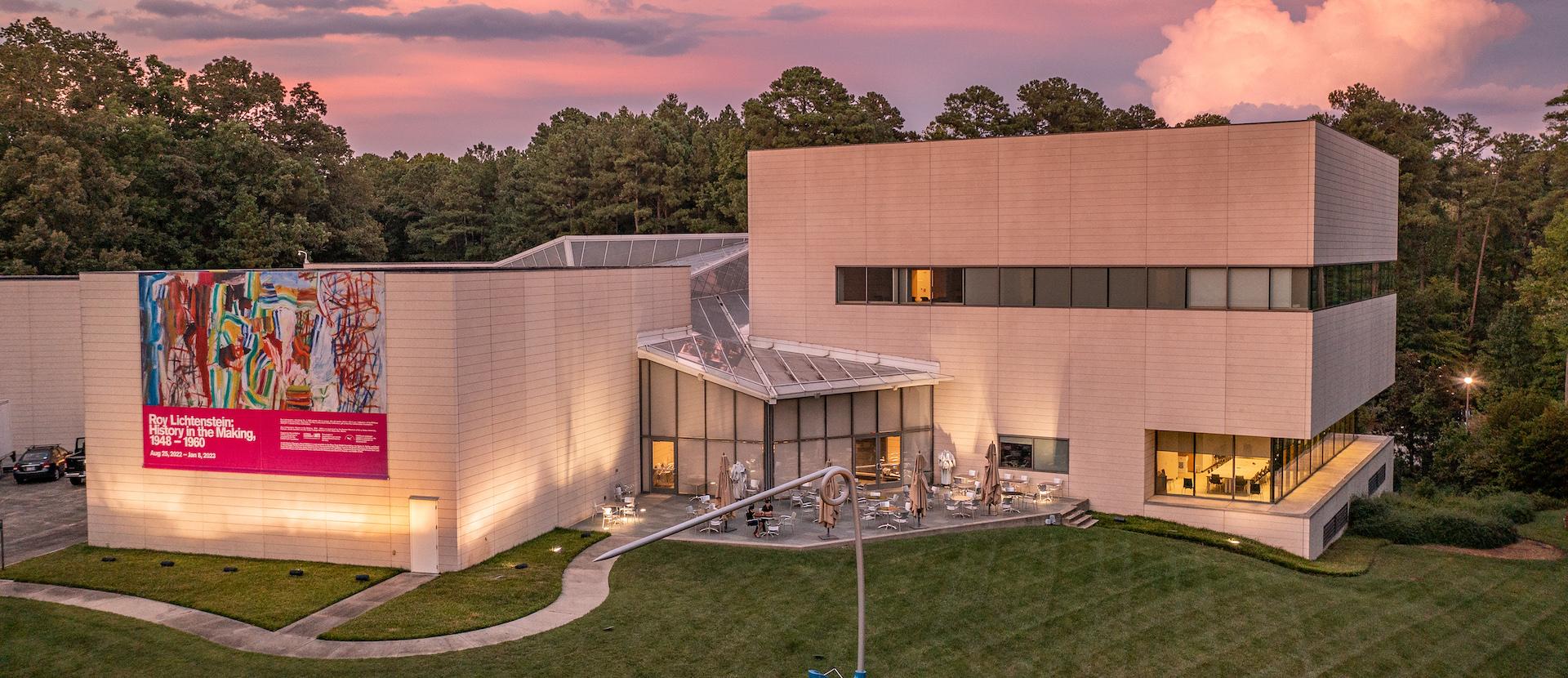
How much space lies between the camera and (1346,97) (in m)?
77.1

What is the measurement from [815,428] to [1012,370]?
6.41m

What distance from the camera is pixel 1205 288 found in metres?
31.0

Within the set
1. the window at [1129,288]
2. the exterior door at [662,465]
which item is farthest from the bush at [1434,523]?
the exterior door at [662,465]

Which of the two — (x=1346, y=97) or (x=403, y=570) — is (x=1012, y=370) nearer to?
(x=403, y=570)

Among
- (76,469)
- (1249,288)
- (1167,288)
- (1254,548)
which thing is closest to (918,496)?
(1254,548)

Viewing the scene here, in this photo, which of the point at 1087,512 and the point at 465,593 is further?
the point at 1087,512

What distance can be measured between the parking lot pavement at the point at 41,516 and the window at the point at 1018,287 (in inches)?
1024

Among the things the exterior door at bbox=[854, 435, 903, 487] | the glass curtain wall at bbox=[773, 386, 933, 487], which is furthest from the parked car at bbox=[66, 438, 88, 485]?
the exterior door at bbox=[854, 435, 903, 487]

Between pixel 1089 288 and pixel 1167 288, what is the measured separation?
86.4 inches

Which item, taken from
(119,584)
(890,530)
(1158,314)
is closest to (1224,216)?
(1158,314)

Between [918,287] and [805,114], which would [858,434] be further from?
[805,114]

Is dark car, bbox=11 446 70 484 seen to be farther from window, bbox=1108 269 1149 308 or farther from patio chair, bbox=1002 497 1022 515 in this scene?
window, bbox=1108 269 1149 308

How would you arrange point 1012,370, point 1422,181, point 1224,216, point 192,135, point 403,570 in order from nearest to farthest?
1. point 403,570
2. point 1224,216
3. point 1012,370
4. point 192,135
5. point 1422,181

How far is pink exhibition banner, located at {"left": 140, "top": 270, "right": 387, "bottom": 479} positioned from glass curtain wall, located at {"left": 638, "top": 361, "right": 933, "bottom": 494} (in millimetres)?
9407
